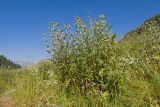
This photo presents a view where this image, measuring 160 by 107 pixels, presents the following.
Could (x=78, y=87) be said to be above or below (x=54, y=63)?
below

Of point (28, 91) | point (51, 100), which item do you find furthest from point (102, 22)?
point (28, 91)

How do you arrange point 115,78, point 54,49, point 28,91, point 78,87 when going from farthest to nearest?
1. point 28,91
2. point 54,49
3. point 78,87
4. point 115,78

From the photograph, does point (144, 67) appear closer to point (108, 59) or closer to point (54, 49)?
point (108, 59)

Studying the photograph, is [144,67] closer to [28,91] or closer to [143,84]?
[143,84]

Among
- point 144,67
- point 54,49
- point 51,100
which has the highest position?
point 54,49

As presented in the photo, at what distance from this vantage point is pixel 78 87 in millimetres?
8805

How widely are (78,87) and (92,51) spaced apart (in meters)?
0.84

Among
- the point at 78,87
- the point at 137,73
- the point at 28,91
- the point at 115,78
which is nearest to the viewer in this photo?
the point at 137,73

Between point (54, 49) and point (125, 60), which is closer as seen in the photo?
point (125, 60)

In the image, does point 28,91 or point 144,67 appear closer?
point 144,67

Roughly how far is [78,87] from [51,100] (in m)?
0.70

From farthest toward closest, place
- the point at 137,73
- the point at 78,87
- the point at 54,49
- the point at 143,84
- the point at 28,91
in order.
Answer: the point at 28,91 → the point at 54,49 → the point at 78,87 → the point at 137,73 → the point at 143,84

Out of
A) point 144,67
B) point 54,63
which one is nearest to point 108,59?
point 144,67

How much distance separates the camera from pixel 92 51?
8930mm
